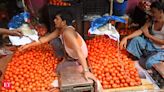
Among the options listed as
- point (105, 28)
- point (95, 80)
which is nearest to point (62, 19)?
point (105, 28)

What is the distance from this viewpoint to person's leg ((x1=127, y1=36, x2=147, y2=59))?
3465 mm

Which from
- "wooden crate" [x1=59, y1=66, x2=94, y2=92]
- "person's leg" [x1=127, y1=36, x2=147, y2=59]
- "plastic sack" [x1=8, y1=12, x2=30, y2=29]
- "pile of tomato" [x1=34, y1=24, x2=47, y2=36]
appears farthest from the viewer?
"pile of tomato" [x1=34, y1=24, x2=47, y2=36]

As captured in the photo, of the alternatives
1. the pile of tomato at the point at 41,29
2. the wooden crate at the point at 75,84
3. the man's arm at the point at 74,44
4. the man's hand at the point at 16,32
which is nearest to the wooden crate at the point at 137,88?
the wooden crate at the point at 75,84

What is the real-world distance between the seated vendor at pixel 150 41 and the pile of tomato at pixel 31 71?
0.90 m

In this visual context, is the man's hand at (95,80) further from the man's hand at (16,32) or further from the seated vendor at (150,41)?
the man's hand at (16,32)

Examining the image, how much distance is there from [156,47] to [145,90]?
0.71m

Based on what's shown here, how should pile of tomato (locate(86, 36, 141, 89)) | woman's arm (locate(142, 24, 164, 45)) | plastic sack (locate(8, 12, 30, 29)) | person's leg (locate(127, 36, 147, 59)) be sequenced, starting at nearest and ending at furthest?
pile of tomato (locate(86, 36, 141, 89)) → plastic sack (locate(8, 12, 30, 29)) → woman's arm (locate(142, 24, 164, 45)) → person's leg (locate(127, 36, 147, 59))

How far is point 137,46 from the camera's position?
3.49 m

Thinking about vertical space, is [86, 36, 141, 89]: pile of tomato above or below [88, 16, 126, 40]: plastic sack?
below

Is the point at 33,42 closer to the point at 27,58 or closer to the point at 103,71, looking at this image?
the point at 27,58

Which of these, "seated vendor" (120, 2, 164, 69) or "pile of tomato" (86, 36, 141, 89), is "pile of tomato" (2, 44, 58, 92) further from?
"seated vendor" (120, 2, 164, 69)

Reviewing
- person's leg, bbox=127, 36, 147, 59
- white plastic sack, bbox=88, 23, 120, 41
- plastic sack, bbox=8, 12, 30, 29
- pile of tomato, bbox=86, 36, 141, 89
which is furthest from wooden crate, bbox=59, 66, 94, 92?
person's leg, bbox=127, 36, 147, 59

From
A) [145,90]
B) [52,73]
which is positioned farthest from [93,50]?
[145,90]

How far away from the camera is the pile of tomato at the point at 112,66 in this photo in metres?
2.93
